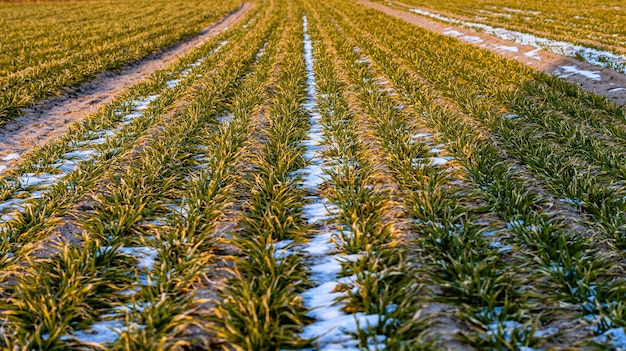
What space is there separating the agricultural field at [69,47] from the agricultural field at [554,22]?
12.8 meters

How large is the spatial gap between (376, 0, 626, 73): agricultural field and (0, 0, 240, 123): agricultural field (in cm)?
1285

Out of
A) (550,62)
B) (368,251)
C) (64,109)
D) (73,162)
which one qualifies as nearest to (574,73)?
(550,62)

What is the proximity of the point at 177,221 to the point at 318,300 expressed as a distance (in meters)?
1.75

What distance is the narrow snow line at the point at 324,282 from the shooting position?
2979 mm

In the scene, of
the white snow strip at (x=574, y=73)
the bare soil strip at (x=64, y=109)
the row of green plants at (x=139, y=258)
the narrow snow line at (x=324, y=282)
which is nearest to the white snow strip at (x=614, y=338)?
the narrow snow line at (x=324, y=282)

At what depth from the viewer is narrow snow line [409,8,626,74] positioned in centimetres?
1077

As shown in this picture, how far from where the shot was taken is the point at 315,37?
17188 mm

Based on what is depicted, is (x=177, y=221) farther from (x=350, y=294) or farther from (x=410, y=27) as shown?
(x=410, y=27)

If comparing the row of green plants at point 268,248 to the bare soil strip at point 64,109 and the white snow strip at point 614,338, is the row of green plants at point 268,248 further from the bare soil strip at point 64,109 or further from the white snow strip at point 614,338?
the bare soil strip at point 64,109

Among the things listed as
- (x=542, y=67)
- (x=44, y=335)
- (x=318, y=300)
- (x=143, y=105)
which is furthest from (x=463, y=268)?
(x=542, y=67)

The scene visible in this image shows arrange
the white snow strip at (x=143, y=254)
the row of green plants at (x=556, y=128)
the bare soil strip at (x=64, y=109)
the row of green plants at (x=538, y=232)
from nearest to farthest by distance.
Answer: the row of green plants at (x=538, y=232), the white snow strip at (x=143, y=254), the row of green plants at (x=556, y=128), the bare soil strip at (x=64, y=109)

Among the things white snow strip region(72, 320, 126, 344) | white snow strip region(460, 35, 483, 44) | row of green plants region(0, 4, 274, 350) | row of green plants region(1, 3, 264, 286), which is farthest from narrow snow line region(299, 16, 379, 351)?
white snow strip region(460, 35, 483, 44)

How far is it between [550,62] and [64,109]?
11852mm

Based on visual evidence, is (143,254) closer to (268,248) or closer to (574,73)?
(268,248)
